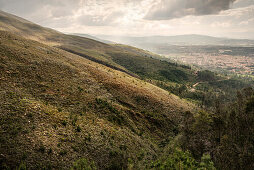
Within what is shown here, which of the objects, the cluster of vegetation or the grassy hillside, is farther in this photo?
the cluster of vegetation

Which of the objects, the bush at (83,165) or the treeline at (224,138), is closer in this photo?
the bush at (83,165)

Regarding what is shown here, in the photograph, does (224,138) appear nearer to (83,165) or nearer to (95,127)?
(95,127)

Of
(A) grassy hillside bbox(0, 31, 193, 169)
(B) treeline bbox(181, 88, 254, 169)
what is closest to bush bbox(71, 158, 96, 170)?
(A) grassy hillside bbox(0, 31, 193, 169)

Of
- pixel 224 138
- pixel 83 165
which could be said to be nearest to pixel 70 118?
pixel 83 165

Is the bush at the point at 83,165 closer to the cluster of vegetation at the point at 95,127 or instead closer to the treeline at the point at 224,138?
the cluster of vegetation at the point at 95,127

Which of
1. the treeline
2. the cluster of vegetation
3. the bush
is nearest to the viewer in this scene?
the bush

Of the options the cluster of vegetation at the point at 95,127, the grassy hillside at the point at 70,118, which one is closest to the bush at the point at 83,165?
the cluster of vegetation at the point at 95,127

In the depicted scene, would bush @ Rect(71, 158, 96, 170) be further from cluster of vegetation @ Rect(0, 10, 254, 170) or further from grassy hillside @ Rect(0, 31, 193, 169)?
grassy hillside @ Rect(0, 31, 193, 169)

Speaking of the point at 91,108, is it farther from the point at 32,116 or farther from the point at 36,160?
the point at 36,160
